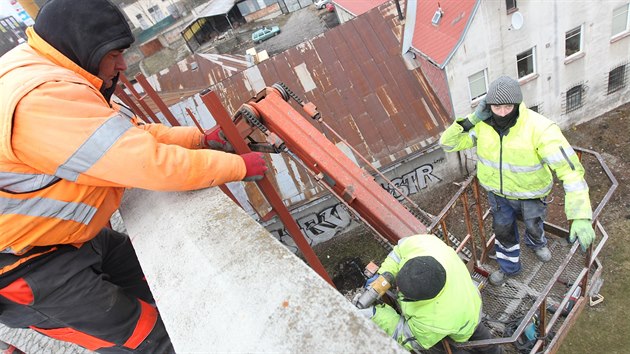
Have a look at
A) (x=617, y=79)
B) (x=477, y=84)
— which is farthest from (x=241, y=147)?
(x=617, y=79)

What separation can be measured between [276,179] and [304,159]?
9116 mm

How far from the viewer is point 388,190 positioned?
45.7 feet

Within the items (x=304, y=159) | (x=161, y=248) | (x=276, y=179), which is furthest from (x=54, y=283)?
(x=276, y=179)

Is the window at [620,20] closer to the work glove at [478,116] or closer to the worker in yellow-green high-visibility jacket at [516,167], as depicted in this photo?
the worker in yellow-green high-visibility jacket at [516,167]

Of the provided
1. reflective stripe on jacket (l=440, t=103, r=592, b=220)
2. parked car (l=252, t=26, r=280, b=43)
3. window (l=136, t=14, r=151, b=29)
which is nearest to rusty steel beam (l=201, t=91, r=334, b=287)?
reflective stripe on jacket (l=440, t=103, r=592, b=220)

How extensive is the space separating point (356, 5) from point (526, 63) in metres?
11.9

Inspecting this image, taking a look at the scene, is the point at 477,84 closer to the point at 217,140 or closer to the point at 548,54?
the point at 548,54

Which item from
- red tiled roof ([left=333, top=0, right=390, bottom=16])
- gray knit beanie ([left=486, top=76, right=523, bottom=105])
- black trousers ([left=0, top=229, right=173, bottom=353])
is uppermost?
black trousers ([left=0, top=229, right=173, bottom=353])

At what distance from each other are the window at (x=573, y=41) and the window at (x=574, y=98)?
1.63m

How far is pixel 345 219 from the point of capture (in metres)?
14.2

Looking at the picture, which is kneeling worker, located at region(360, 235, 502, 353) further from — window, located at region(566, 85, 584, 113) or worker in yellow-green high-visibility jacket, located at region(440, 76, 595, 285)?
window, located at region(566, 85, 584, 113)

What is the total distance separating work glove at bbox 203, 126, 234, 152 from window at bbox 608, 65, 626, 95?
18149mm

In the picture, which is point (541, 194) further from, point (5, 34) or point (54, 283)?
point (5, 34)

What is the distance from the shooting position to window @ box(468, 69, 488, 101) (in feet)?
44.2
